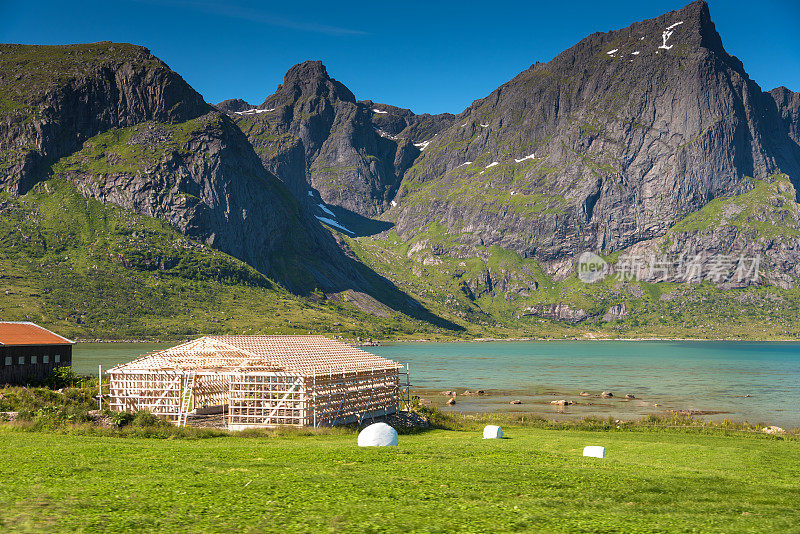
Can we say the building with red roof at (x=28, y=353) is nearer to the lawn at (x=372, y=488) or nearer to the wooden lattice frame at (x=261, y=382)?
the wooden lattice frame at (x=261, y=382)

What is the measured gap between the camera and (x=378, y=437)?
29.9m

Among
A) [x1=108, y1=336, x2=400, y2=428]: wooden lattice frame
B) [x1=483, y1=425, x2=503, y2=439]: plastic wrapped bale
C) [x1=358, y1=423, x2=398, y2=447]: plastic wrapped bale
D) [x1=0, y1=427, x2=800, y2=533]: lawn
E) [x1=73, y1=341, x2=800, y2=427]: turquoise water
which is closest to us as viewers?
[x1=0, y1=427, x2=800, y2=533]: lawn

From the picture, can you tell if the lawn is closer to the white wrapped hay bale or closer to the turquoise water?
the white wrapped hay bale

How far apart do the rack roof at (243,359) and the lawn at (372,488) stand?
29.5 feet

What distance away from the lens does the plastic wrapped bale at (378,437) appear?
97.2 feet

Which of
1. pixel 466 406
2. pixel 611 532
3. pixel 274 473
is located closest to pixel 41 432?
pixel 274 473

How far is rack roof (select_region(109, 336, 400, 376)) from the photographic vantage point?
3969 centimetres

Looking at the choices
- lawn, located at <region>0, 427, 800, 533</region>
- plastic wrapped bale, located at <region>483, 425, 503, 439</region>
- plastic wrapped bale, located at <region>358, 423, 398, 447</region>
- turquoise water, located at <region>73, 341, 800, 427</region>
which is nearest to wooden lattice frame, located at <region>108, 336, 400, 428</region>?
lawn, located at <region>0, 427, 800, 533</region>

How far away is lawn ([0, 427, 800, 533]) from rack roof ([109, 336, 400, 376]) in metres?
8.99

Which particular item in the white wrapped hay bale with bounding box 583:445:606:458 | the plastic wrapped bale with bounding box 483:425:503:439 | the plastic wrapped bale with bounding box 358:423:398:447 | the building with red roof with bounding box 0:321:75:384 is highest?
the building with red roof with bounding box 0:321:75:384

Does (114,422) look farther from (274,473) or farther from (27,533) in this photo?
(27,533)

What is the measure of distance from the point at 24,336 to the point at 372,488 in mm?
49762

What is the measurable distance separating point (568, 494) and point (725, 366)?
14203cm

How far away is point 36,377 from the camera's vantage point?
2180 inches
